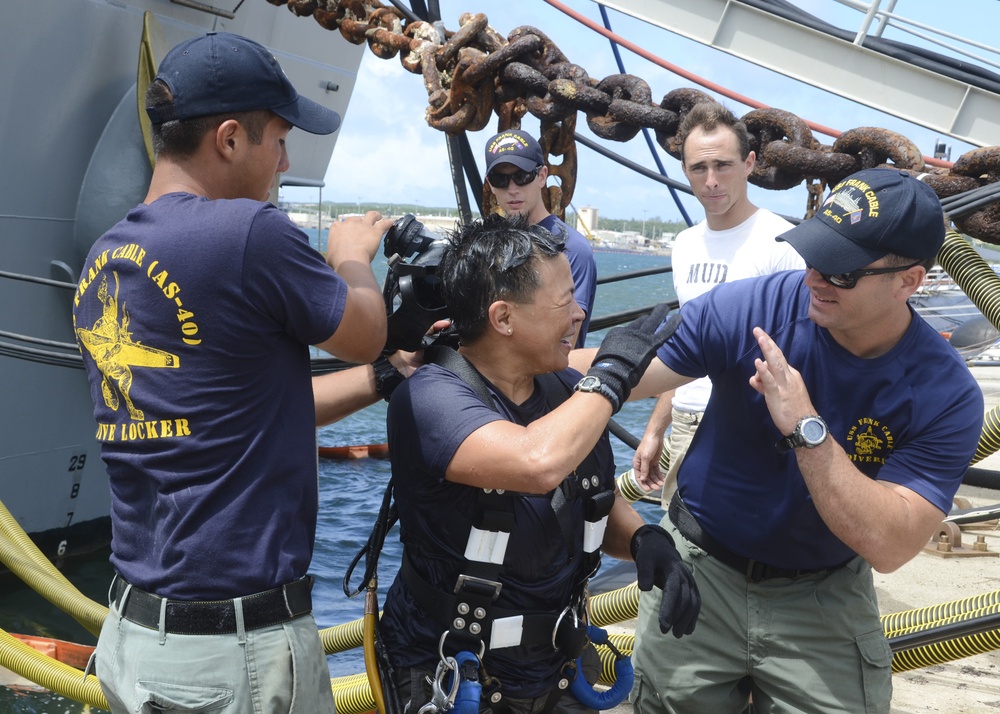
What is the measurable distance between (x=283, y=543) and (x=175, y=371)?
40cm

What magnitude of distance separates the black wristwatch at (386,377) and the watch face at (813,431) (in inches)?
36.9

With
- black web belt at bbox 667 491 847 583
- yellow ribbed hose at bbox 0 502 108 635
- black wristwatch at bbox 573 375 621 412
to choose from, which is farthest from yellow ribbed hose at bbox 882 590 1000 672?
yellow ribbed hose at bbox 0 502 108 635

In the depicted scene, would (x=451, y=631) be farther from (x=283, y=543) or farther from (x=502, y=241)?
(x=502, y=241)

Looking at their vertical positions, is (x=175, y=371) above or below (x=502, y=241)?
below

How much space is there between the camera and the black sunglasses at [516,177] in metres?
3.81

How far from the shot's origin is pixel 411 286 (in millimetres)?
2207

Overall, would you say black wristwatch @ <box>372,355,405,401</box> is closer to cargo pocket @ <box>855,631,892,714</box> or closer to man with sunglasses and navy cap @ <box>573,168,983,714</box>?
man with sunglasses and navy cap @ <box>573,168,983,714</box>

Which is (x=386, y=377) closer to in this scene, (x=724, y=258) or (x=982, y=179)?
(x=724, y=258)

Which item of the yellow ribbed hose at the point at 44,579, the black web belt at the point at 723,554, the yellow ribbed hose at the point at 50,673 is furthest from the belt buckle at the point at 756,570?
the yellow ribbed hose at the point at 44,579

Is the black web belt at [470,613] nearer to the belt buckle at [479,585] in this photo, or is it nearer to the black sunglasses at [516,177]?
the belt buckle at [479,585]

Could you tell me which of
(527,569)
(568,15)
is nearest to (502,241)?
(527,569)

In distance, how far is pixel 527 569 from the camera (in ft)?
6.77

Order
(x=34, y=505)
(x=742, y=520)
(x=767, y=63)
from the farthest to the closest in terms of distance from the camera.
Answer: (x=34, y=505) < (x=767, y=63) < (x=742, y=520)

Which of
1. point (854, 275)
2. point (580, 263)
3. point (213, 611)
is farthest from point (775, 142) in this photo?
point (213, 611)
